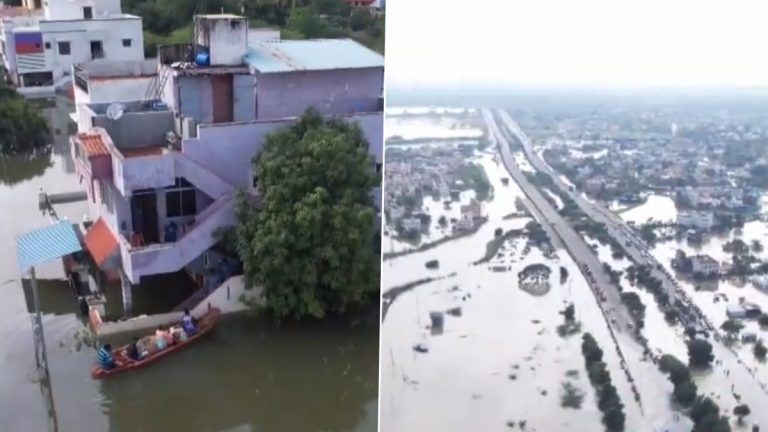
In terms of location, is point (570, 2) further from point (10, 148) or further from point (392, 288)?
point (10, 148)

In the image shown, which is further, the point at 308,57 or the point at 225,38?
the point at 308,57

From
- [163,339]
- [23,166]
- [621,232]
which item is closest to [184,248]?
[163,339]

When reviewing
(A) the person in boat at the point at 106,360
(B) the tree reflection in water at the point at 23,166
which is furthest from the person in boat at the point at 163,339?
(B) the tree reflection in water at the point at 23,166

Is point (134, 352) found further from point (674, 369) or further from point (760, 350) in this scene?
point (760, 350)

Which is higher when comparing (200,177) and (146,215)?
(200,177)

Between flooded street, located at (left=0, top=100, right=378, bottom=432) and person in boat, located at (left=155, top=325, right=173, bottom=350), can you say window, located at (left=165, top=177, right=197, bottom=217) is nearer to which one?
flooded street, located at (left=0, top=100, right=378, bottom=432)

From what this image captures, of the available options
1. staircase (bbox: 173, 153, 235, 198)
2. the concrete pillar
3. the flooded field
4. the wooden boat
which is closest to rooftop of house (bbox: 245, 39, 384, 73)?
staircase (bbox: 173, 153, 235, 198)

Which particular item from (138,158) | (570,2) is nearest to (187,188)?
(138,158)
